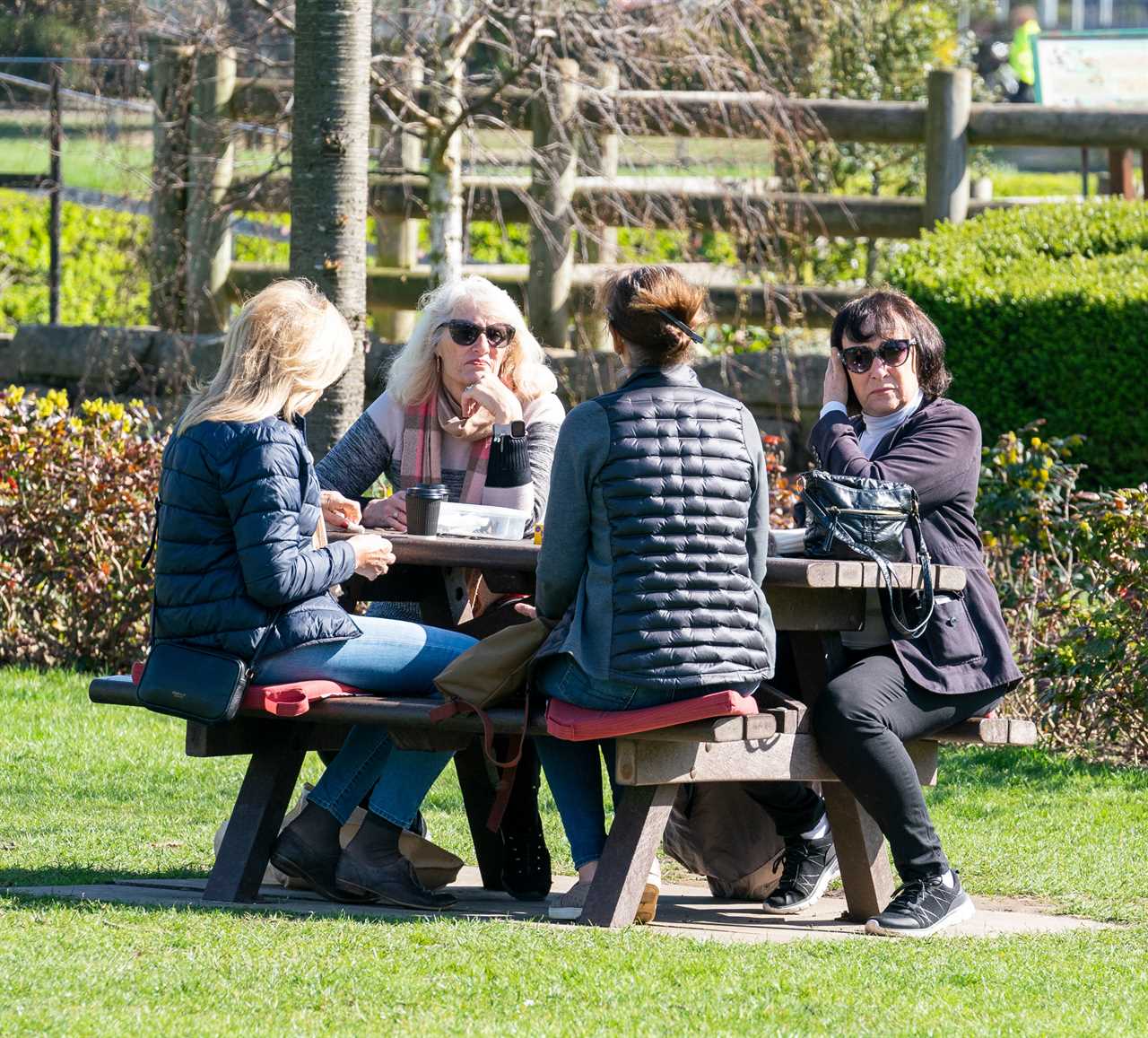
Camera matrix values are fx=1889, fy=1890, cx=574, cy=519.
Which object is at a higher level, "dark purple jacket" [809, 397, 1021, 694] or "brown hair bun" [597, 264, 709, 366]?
"brown hair bun" [597, 264, 709, 366]

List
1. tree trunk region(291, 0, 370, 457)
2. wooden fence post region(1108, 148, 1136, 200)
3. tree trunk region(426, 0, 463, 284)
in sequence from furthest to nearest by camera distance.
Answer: wooden fence post region(1108, 148, 1136, 200) → tree trunk region(426, 0, 463, 284) → tree trunk region(291, 0, 370, 457)

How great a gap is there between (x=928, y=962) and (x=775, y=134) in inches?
268

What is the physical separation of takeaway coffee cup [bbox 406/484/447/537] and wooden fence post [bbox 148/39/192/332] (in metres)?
5.63

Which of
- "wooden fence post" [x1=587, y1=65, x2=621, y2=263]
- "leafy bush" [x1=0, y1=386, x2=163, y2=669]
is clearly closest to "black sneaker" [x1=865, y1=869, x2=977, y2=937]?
"leafy bush" [x1=0, y1=386, x2=163, y2=669]

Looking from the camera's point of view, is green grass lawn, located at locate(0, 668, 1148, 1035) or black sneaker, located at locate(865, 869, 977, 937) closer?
green grass lawn, located at locate(0, 668, 1148, 1035)

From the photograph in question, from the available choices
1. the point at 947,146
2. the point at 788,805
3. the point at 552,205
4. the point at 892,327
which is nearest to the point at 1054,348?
the point at 947,146

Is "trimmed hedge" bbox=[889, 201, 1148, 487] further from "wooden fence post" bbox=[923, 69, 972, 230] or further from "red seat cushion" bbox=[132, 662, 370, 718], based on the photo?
"red seat cushion" bbox=[132, 662, 370, 718]

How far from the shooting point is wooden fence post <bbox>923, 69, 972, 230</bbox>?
423 inches

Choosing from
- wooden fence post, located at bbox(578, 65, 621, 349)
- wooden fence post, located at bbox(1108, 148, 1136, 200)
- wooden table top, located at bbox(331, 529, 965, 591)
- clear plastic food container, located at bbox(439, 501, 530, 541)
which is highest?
wooden fence post, located at bbox(1108, 148, 1136, 200)

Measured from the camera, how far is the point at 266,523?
433cm

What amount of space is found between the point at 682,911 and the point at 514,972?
112cm

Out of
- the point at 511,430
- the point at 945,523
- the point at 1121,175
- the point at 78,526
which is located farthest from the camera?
the point at 1121,175

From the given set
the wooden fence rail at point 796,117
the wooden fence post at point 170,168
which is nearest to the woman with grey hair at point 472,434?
the wooden fence rail at point 796,117

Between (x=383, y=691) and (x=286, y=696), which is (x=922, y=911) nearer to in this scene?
(x=383, y=691)
